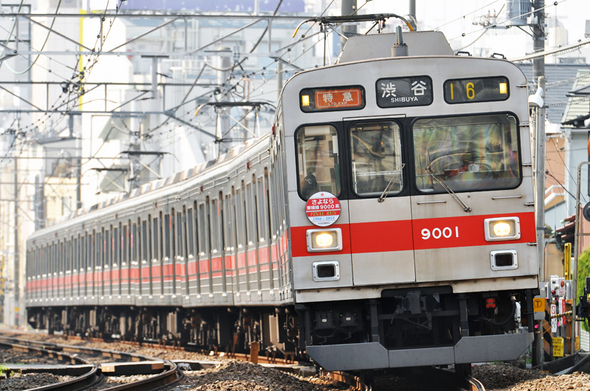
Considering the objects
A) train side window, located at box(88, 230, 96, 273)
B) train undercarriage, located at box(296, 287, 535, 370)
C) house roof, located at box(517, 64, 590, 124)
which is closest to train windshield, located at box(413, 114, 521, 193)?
train undercarriage, located at box(296, 287, 535, 370)

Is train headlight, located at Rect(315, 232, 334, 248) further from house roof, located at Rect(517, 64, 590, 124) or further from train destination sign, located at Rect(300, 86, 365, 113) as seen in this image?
house roof, located at Rect(517, 64, 590, 124)

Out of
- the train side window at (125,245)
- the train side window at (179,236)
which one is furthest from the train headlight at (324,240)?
the train side window at (125,245)

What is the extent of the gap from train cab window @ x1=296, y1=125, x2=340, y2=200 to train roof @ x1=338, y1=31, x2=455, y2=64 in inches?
45.1

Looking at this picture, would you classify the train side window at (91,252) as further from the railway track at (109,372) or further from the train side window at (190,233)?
the train side window at (190,233)

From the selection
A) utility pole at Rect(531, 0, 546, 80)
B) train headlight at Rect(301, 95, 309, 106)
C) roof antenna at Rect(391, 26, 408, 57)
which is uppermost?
utility pole at Rect(531, 0, 546, 80)

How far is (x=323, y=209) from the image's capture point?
26.6 ft

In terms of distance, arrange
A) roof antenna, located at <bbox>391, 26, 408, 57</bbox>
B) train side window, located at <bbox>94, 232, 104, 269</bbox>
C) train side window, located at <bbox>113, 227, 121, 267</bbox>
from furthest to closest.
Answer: train side window, located at <bbox>94, 232, 104, 269</bbox>
train side window, located at <bbox>113, 227, 121, 267</bbox>
roof antenna, located at <bbox>391, 26, 408, 57</bbox>

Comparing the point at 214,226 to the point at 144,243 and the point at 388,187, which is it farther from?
the point at 388,187

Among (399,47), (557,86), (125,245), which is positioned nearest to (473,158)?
(399,47)

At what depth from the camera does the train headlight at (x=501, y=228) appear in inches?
316

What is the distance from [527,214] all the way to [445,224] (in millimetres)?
673

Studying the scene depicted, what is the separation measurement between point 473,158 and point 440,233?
676 mm

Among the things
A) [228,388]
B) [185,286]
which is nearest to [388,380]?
[228,388]

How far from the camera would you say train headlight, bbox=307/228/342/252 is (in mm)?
8086
